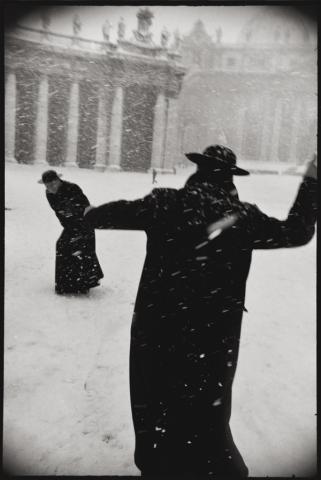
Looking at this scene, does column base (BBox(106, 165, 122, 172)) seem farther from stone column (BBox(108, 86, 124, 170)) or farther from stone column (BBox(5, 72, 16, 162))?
stone column (BBox(5, 72, 16, 162))

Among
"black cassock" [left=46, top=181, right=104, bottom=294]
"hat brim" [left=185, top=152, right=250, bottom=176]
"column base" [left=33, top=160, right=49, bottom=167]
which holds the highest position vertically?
"hat brim" [left=185, top=152, right=250, bottom=176]

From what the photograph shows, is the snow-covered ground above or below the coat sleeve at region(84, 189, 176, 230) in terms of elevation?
below

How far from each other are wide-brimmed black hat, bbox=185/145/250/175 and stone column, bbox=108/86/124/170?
2513cm

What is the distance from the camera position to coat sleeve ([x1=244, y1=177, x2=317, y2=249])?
208 centimetres

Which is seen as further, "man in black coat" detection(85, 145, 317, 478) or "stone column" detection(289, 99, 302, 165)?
"stone column" detection(289, 99, 302, 165)

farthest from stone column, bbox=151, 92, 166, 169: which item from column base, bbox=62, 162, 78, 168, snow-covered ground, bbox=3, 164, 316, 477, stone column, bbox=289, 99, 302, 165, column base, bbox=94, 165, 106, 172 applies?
stone column, bbox=289, 99, 302, 165

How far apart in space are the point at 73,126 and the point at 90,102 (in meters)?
2.43

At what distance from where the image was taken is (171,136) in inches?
1125

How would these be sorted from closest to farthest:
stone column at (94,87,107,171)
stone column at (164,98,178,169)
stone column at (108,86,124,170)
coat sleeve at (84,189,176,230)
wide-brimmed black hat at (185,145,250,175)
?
1. coat sleeve at (84,189,176,230)
2. wide-brimmed black hat at (185,145,250,175)
3. stone column at (108,86,124,170)
4. stone column at (164,98,178,169)
5. stone column at (94,87,107,171)

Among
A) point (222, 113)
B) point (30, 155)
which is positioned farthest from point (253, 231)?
point (222, 113)

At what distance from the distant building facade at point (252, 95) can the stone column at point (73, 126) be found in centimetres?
847

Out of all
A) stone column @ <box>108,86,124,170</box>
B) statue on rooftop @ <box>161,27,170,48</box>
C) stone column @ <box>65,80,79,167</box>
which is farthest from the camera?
stone column @ <box>108,86,124,170</box>

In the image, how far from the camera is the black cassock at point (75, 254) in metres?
5.95

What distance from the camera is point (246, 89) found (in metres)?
42.3
